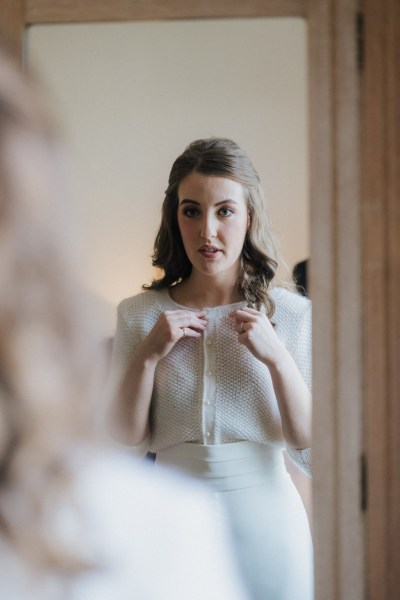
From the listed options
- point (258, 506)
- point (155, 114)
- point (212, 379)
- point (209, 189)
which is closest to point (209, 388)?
point (212, 379)

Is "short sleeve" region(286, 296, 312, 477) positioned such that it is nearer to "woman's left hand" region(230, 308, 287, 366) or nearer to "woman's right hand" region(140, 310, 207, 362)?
"woman's left hand" region(230, 308, 287, 366)

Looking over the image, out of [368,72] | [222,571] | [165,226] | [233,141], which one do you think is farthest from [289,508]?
[368,72]

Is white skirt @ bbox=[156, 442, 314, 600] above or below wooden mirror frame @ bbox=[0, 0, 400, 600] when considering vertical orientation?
below

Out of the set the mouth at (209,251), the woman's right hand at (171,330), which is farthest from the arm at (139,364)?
the mouth at (209,251)

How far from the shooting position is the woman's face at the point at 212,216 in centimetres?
127

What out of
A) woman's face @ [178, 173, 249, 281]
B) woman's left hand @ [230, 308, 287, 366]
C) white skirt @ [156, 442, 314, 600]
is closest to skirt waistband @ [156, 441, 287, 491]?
white skirt @ [156, 442, 314, 600]

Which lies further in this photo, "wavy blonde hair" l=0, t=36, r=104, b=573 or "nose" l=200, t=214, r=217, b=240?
"nose" l=200, t=214, r=217, b=240

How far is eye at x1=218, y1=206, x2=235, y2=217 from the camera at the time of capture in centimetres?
128

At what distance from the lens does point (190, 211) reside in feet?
4.20

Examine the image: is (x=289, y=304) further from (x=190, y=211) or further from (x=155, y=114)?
(x=155, y=114)

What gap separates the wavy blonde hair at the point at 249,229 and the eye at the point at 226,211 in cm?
3

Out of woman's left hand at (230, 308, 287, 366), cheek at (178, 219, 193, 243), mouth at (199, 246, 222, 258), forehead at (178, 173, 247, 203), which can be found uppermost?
forehead at (178, 173, 247, 203)

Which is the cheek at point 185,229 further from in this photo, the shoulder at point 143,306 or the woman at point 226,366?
the shoulder at point 143,306

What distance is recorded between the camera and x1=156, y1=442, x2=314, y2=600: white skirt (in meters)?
1.31
